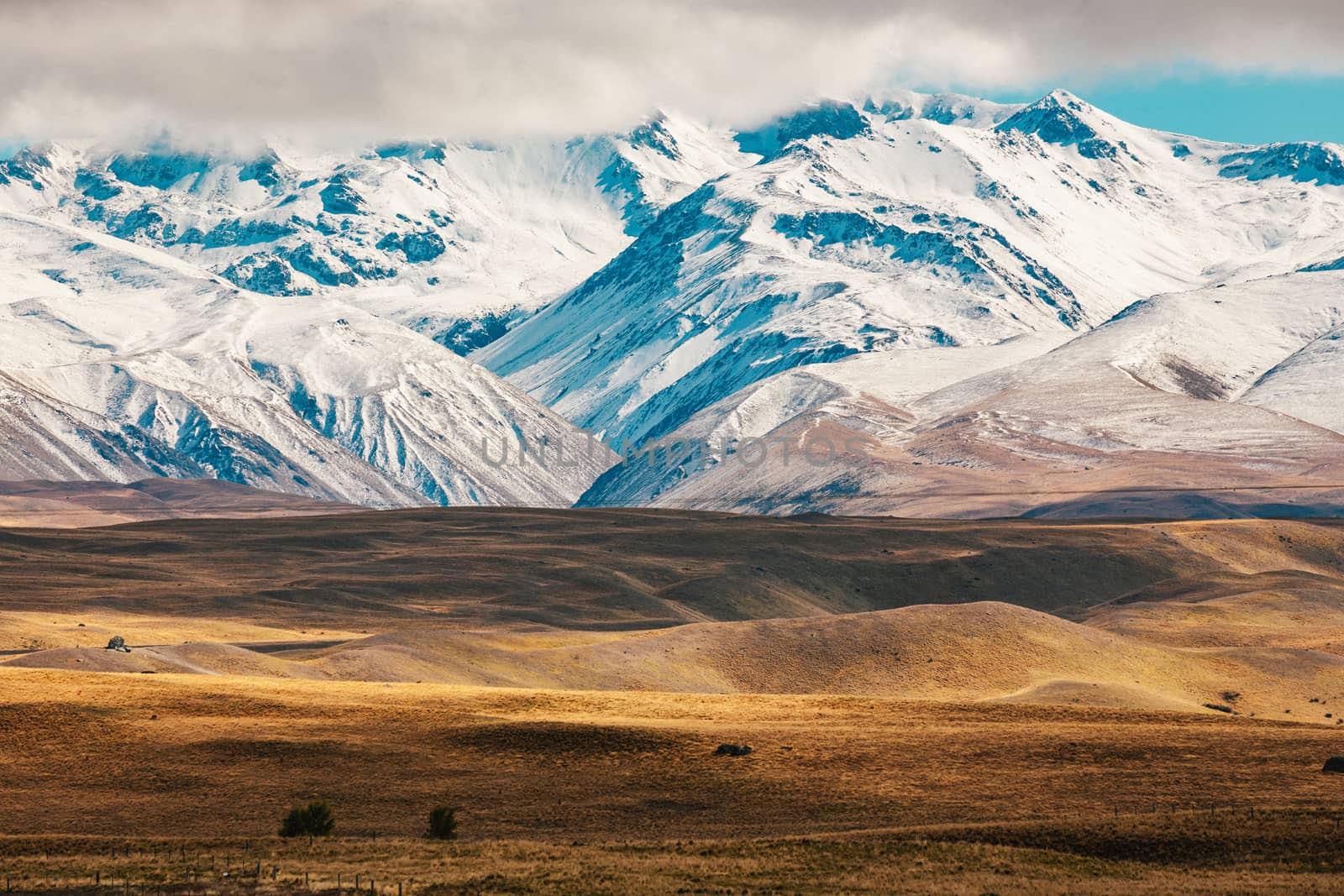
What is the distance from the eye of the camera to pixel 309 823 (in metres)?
57.5

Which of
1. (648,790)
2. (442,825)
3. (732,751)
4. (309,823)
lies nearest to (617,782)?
(648,790)

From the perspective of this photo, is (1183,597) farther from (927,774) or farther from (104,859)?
(104,859)

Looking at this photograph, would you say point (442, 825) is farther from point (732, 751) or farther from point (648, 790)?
point (732, 751)

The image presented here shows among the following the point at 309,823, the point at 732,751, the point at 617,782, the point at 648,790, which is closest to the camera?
the point at 309,823

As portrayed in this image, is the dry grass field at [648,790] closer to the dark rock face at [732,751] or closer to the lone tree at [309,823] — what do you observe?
the dark rock face at [732,751]

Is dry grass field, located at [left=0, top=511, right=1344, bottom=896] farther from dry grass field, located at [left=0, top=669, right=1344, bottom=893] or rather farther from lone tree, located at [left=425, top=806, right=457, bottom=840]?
lone tree, located at [left=425, top=806, right=457, bottom=840]

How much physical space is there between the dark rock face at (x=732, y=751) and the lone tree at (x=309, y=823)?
17681 millimetres

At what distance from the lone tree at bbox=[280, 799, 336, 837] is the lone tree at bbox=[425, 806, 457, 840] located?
339 cm

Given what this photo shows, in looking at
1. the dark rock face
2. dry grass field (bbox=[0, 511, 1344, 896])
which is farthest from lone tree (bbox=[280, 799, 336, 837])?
the dark rock face

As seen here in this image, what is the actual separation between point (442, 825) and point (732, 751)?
15.7 meters

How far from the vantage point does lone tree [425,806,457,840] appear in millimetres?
57531

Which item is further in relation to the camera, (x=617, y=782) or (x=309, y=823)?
(x=617, y=782)

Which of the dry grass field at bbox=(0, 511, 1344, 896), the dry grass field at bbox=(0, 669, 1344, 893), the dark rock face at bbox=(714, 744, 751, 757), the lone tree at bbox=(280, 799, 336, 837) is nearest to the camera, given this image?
the dry grass field at bbox=(0, 511, 1344, 896)

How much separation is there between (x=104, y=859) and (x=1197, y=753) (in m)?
41.4
